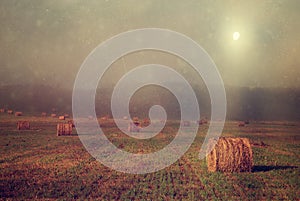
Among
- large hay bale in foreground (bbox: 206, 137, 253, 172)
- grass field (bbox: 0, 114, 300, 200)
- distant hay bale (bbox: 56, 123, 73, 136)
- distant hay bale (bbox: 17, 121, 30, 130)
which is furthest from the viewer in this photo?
distant hay bale (bbox: 17, 121, 30, 130)

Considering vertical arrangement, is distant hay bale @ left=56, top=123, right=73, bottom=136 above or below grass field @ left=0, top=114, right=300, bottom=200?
above

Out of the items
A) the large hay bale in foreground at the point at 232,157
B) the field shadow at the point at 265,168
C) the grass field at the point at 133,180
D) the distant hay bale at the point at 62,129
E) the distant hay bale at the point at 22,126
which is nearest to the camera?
the grass field at the point at 133,180

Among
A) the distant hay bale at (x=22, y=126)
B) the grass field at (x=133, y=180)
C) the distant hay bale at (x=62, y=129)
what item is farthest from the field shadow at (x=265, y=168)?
the distant hay bale at (x=22, y=126)

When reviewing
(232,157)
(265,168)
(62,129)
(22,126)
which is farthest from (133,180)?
(22,126)

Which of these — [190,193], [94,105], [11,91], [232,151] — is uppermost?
[11,91]

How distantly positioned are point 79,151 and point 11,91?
360 ft

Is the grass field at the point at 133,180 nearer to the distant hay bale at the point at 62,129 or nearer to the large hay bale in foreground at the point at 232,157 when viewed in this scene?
the large hay bale in foreground at the point at 232,157

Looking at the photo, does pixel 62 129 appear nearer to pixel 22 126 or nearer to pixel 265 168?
pixel 22 126

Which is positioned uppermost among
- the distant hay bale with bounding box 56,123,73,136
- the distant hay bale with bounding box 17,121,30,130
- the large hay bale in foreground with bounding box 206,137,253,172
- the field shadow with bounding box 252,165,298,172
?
the distant hay bale with bounding box 17,121,30,130

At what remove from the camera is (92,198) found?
11586 mm

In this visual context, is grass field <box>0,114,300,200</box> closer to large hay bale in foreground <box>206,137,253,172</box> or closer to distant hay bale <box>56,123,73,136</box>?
large hay bale in foreground <box>206,137,253,172</box>

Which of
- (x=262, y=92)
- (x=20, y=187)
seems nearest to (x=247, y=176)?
(x=20, y=187)

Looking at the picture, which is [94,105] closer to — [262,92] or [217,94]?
[217,94]

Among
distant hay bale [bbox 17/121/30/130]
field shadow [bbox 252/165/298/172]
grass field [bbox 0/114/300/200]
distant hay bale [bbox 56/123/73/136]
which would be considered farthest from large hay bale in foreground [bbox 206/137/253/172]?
distant hay bale [bbox 17/121/30/130]
